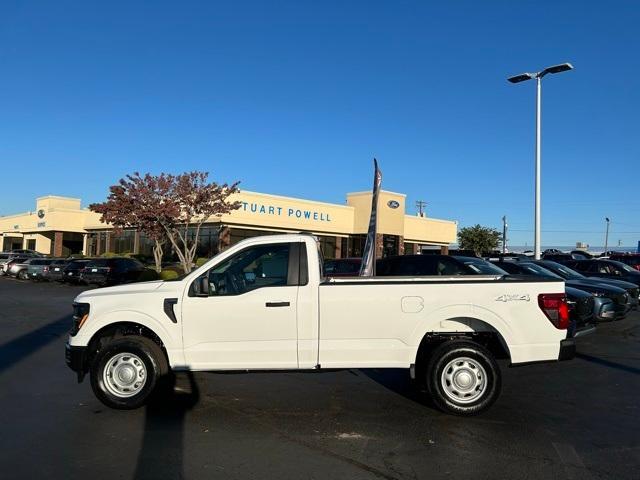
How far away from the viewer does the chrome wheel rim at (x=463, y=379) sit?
6.29 metres

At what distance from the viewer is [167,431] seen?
18.8ft

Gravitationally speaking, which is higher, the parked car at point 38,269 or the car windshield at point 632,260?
the car windshield at point 632,260

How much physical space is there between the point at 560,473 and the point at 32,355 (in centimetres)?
851

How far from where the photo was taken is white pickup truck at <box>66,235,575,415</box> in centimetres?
628

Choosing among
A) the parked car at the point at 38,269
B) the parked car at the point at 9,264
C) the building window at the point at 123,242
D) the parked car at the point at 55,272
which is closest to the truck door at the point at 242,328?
the parked car at the point at 55,272

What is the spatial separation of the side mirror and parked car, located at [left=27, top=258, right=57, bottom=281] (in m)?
29.8

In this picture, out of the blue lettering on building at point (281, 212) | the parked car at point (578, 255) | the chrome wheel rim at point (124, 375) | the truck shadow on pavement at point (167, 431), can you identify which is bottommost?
the truck shadow on pavement at point (167, 431)

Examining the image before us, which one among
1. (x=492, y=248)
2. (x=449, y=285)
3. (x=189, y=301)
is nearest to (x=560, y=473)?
(x=449, y=285)

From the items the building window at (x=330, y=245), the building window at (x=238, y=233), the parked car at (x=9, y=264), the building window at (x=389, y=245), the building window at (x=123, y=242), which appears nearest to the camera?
the parked car at (x=9, y=264)

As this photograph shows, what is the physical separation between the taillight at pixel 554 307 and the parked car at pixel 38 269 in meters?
31.7

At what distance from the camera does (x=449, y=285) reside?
6.36 meters

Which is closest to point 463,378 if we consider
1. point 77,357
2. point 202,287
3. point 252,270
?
point 252,270

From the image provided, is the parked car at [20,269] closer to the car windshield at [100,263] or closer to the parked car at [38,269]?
the parked car at [38,269]

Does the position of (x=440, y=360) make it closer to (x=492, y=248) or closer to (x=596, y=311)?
(x=596, y=311)
